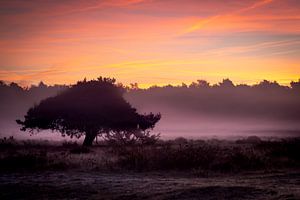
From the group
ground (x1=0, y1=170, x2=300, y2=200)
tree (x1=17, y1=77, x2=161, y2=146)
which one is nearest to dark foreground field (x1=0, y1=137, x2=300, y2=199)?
ground (x1=0, y1=170, x2=300, y2=200)

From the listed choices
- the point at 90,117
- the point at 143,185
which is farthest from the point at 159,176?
the point at 90,117

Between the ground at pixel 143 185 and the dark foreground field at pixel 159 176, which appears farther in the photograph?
the dark foreground field at pixel 159 176

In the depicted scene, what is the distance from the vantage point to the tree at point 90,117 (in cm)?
3834

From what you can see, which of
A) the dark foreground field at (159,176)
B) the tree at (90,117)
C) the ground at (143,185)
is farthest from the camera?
the tree at (90,117)

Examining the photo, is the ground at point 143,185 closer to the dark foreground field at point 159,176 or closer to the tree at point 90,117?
the dark foreground field at point 159,176

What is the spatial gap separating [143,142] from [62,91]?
9.91 m

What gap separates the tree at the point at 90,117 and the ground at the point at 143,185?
1938cm

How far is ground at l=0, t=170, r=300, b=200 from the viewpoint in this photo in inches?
496

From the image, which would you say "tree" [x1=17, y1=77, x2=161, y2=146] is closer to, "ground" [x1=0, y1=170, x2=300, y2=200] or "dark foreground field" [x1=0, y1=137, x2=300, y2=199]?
"dark foreground field" [x1=0, y1=137, x2=300, y2=199]

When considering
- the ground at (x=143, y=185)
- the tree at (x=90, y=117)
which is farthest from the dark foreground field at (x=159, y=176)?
the tree at (x=90, y=117)

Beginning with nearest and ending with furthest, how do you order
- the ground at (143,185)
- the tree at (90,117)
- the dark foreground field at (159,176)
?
the ground at (143,185) < the dark foreground field at (159,176) < the tree at (90,117)

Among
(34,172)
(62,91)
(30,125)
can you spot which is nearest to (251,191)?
(34,172)

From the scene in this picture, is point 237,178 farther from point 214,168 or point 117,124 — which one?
point 117,124

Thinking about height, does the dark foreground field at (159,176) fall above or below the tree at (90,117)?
below
